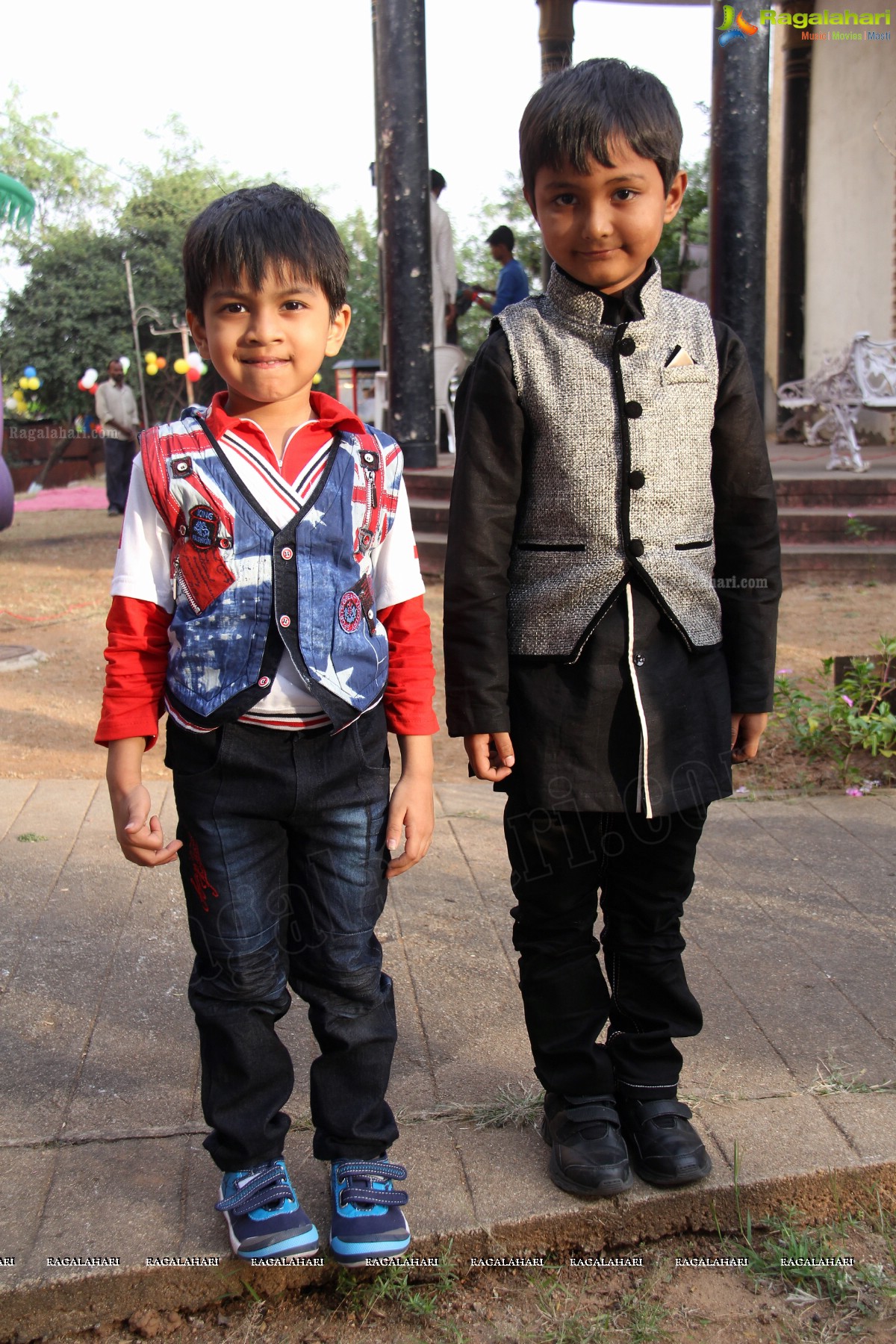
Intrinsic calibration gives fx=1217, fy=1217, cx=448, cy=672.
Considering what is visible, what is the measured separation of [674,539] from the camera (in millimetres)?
1945

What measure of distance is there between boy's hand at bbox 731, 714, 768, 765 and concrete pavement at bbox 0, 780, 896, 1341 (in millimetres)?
627

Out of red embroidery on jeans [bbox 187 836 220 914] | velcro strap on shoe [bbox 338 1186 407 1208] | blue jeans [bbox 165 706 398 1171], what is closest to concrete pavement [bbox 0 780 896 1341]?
velcro strap on shoe [bbox 338 1186 407 1208]

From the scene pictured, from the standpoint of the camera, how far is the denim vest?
1.69 meters

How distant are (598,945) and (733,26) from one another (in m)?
A: 7.22

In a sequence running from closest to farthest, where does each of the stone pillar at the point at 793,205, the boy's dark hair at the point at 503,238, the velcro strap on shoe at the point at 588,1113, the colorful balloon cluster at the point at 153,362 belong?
the velcro strap on shoe at the point at 588,1113
the boy's dark hair at the point at 503,238
the stone pillar at the point at 793,205
the colorful balloon cluster at the point at 153,362

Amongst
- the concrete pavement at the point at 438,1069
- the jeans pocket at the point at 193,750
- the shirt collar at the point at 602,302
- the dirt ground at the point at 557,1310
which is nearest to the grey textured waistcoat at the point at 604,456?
the shirt collar at the point at 602,302

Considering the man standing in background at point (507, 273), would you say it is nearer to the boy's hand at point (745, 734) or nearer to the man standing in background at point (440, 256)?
the man standing in background at point (440, 256)

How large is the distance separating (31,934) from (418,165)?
686 cm

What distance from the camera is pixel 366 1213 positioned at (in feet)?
5.99

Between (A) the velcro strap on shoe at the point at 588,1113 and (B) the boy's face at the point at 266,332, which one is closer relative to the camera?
(B) the boy's face at the point at 266,332

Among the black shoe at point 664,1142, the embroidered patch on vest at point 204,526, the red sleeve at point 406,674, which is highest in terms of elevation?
the embroidered patch on vest at point 204,526

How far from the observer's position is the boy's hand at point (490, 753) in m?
1.96

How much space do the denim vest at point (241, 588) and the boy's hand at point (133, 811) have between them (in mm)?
97

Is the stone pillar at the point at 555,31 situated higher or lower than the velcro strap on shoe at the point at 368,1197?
higher
